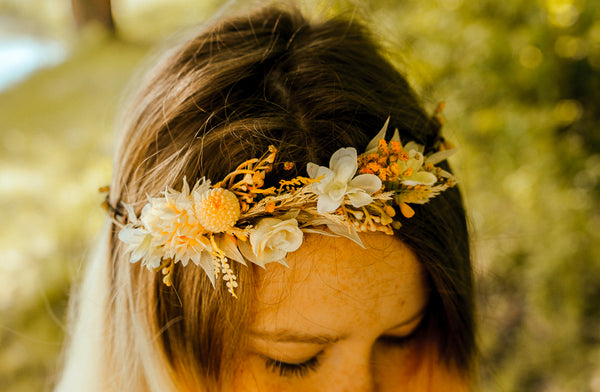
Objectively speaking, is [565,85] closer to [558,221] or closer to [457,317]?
[558,221]

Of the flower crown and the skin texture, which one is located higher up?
the flower crown

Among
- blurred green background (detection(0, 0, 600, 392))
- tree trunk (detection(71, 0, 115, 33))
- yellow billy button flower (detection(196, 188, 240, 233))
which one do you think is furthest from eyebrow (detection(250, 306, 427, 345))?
tree trunk (detection(71, 0, 115, 33))

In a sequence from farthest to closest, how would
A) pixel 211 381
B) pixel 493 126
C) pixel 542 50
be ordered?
pixel 493 126 < pixel 542 50 < pixel 211 381

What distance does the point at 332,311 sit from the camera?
0.85 m

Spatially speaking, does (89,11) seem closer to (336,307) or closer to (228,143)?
(228,143)

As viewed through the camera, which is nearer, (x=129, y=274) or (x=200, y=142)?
(x=200, y=142)

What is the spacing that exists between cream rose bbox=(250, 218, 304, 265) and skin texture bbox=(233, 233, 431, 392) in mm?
55

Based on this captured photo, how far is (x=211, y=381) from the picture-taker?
950mm

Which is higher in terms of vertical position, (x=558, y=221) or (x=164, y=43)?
(x=164, y=43)

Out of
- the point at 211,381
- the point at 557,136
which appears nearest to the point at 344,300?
the point at 211,381

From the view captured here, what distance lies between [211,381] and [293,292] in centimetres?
30

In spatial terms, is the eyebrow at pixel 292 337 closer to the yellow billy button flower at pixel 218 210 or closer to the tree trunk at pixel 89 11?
the yellow billy button flower at pixel 218 210

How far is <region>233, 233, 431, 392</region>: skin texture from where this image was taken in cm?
84

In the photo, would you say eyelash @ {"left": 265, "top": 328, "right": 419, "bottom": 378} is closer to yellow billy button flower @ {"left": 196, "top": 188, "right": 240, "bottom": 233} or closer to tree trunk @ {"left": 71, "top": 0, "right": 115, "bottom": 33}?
yellow billy button flower @ {"left": 196, "top": 188, "right": 240, "bottom": 233}
